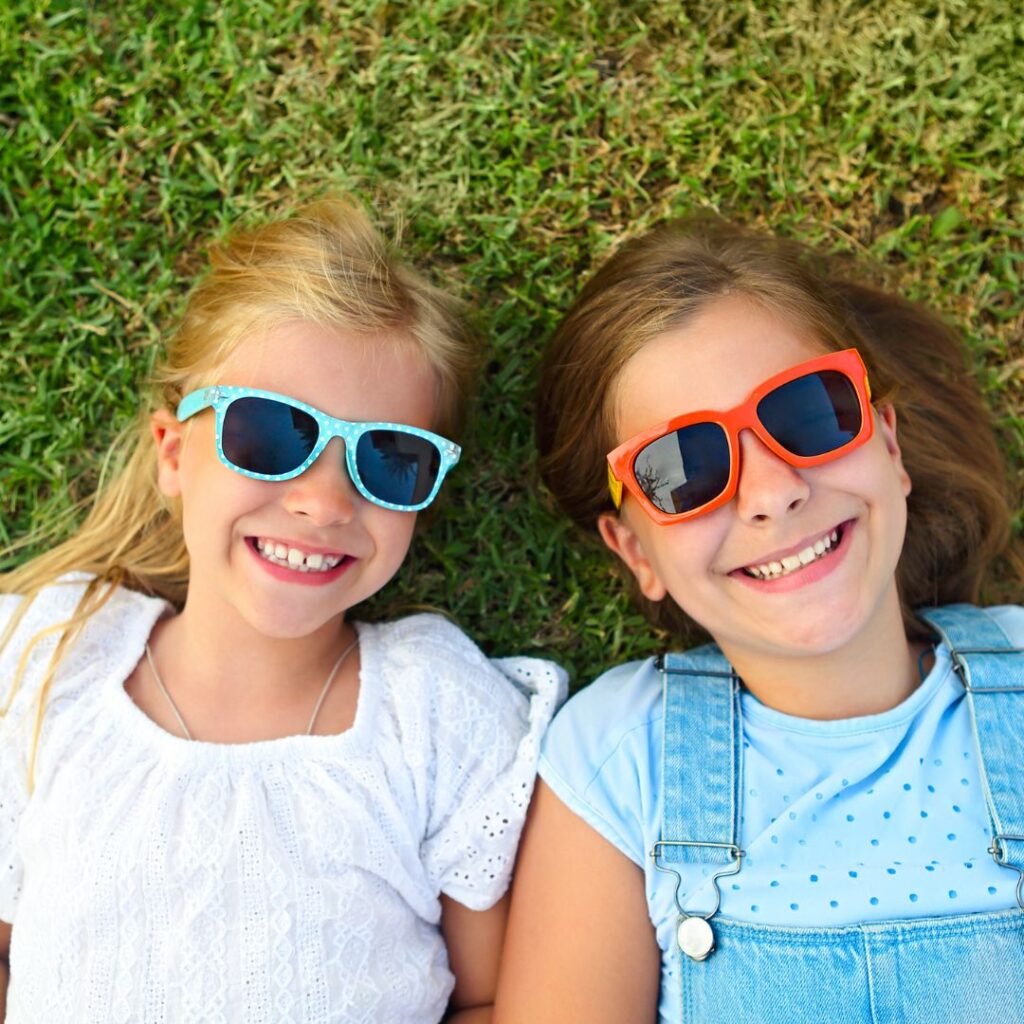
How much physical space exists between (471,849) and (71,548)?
4.97ft

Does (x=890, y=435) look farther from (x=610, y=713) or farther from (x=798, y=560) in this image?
(x=610, y=713)

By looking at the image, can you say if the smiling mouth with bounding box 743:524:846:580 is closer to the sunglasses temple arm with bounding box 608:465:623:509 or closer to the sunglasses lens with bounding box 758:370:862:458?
the sunglasses lens with bounding box 758:370:862:458

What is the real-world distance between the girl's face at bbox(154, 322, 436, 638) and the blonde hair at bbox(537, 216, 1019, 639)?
1.47 ft

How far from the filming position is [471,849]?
275cm

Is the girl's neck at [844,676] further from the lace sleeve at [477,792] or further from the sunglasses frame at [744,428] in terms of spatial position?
A: the lace sleeve at [477,792]

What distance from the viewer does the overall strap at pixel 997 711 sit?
2531 mm

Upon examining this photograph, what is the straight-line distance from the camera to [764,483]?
2.43m

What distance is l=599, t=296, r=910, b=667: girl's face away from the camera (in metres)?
2.48

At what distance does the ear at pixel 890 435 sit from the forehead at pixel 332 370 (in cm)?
121

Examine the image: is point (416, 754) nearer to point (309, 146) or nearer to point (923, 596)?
point (923, 596)

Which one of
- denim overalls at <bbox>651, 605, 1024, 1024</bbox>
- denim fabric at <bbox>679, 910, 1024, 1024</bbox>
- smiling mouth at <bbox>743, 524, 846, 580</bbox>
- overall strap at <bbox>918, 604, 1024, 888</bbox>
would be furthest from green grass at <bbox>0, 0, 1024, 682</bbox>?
denim fabric at <bbox>679, 910, 1024, 1024</bbox>

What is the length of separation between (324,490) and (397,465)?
0.19 metres

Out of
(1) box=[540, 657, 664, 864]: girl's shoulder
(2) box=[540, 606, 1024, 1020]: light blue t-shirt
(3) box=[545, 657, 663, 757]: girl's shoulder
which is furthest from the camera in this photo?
(3) box=[545, 657, 663, 757]: girl's shoulder

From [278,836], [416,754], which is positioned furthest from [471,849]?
[278,836]
